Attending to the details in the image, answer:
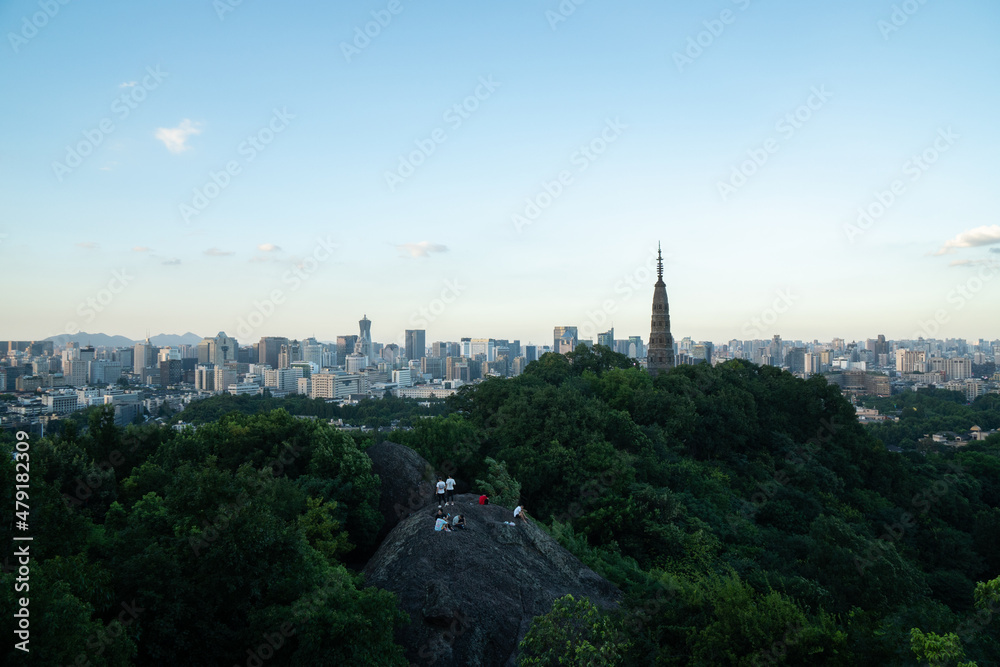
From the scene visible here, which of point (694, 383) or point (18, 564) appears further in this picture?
point (694, 383)

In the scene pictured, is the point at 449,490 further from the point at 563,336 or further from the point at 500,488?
the point at 563,336

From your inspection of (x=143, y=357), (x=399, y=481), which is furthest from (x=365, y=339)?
(x=399, y=481)

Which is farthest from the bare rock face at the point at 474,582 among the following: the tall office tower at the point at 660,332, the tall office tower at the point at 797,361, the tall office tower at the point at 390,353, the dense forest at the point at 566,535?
the tall office tower at the point at 390,353

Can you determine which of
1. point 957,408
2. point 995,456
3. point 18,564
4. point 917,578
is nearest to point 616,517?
point 917,578

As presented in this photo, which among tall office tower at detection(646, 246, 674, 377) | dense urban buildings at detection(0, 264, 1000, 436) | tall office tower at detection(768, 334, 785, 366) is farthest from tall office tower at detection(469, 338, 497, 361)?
tall office tower at detection(646, 246, 674, 377)

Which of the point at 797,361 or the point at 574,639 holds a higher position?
the point at 797,361

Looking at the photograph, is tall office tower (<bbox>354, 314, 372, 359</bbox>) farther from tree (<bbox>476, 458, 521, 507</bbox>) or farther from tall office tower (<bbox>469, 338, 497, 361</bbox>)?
tree (<bbox>476, 458, 521, 507</bbox>)

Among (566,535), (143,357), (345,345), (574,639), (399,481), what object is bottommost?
(566,535)

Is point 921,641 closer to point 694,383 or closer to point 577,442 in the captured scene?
point 577,442
